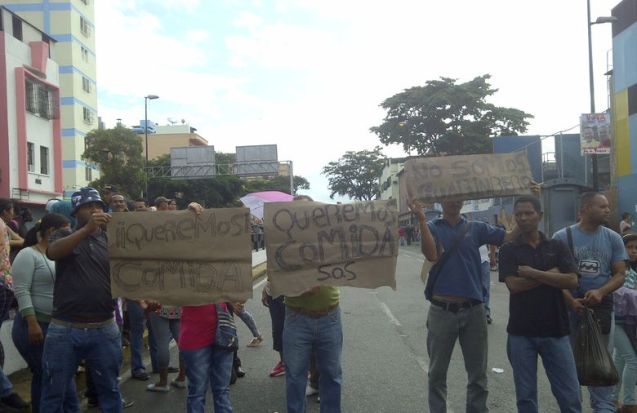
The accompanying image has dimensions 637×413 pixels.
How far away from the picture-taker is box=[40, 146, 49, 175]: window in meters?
29.0

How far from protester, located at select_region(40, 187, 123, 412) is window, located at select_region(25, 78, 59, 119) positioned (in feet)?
89.6

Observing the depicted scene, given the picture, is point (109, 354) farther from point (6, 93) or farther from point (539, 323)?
point (6, 93)

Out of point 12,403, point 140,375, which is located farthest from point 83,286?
point 140,375

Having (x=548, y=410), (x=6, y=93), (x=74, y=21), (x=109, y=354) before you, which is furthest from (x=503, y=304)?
(x=74, y=21)

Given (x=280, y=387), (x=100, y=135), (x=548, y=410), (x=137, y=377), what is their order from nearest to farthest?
(x=548, y=410) → (x=280, y=387) → (x=137, y=377) → (x=100, y=135)

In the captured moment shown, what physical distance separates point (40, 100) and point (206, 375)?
2881 cm

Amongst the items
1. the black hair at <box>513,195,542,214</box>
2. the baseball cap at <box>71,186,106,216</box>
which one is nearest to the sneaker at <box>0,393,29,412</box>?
the baseball cap at <box>71,186,106,216</box>

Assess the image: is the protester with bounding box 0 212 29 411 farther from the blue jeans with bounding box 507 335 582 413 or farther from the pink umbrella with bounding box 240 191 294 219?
the blue jeans with bounding box 507 335 582 413

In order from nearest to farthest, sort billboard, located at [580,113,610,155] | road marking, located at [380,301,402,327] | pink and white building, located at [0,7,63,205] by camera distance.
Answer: road marking, located at [380,301,402,327], billboard, located at [580,113,610,155], pink and white building, located at [0,7,63,205]

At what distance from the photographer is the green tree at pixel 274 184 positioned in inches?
2447

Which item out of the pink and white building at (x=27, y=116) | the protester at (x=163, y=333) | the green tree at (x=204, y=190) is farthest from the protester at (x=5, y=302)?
the green tree at (x=204, y=190)

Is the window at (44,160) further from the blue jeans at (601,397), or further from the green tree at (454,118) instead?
the blue jeans at (601,397)

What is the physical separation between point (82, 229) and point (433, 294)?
251cm

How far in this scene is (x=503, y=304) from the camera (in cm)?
1100
